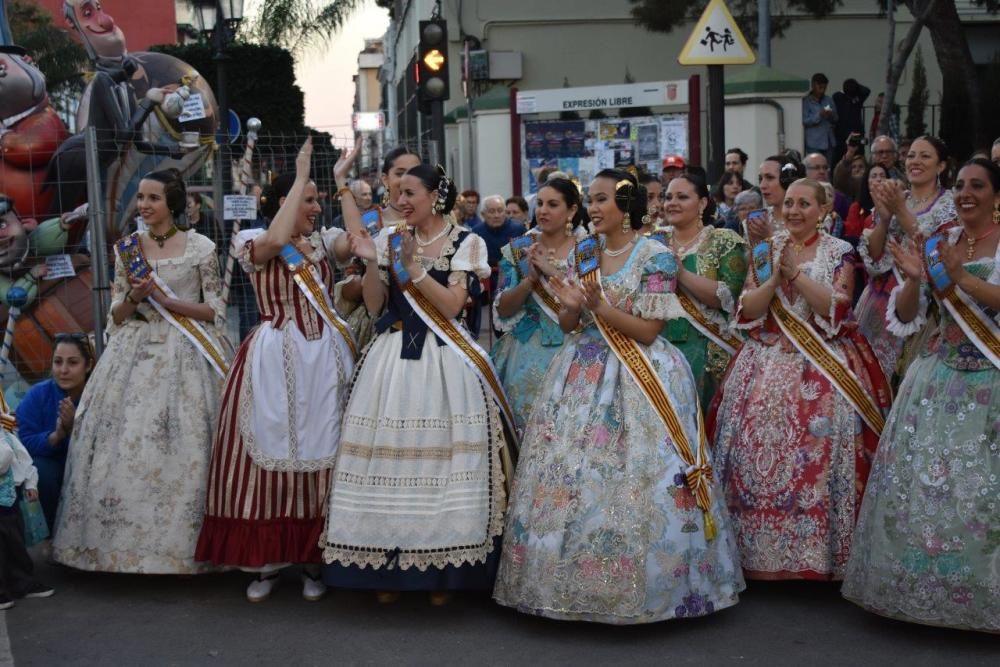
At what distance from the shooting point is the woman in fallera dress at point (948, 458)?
4977mm

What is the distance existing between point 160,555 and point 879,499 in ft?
10.7

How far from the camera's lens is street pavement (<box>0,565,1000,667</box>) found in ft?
16.6

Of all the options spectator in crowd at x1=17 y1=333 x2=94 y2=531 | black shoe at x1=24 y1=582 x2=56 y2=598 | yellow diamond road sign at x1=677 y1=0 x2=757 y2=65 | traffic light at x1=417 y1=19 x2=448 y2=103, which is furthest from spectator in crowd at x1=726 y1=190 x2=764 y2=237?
traffic light at x1=417 y1=19 x2=448 y2=103

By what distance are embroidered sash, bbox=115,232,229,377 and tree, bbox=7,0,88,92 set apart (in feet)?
65.7

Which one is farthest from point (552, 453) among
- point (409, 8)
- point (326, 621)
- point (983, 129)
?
point (409, 8)

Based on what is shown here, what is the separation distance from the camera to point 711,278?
6301 mm

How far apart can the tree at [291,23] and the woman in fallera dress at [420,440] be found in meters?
18.1

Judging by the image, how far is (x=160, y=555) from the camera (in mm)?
6008

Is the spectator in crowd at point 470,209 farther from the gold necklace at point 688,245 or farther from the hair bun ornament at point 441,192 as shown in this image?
the hair bun ornament at point 441,192

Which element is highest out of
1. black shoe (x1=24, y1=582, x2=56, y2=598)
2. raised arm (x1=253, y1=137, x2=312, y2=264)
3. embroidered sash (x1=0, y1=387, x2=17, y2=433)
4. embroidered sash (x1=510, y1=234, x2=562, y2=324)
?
raised arm (x1=253, y1=137, x2=312, y2=264)

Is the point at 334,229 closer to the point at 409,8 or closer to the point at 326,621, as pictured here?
the point at 326,621

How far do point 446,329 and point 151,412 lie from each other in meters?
1.53

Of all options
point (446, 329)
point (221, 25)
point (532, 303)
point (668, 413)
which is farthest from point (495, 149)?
point (668, 413)

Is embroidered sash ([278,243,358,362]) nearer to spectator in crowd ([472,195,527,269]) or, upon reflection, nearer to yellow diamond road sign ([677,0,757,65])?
yellow diamond road sign ([677,0,757,65])
